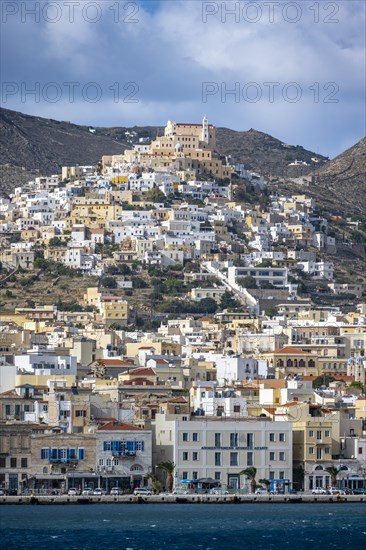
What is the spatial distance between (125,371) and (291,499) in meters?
29.5

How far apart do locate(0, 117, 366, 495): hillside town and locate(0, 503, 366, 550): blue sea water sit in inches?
164

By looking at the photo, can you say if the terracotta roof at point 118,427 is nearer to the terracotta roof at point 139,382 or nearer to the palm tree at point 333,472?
the palm tree at point 333,472

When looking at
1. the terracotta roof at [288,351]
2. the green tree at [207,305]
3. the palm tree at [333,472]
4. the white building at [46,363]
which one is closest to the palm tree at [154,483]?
the palm tree at [333,472]

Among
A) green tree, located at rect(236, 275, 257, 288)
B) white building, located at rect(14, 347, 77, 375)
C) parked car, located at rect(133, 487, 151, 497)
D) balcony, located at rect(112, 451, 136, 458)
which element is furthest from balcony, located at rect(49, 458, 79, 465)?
green tree, located at rect(236, 275, 257, 288)

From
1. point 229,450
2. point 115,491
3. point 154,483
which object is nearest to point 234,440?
point 229,450

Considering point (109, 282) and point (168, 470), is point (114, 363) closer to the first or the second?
point (168, 470)

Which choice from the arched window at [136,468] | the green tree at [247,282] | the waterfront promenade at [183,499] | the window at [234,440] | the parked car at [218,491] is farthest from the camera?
the green tree at [247,282]

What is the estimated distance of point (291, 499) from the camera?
9444 cm

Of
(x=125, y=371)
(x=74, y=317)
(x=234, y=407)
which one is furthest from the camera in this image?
(x=74, y=317)

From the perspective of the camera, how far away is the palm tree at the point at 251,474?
9600 centimetres

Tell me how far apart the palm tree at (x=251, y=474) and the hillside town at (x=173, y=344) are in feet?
0.51

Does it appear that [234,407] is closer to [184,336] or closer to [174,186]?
[184,336]

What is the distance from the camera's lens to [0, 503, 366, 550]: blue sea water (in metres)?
78.9

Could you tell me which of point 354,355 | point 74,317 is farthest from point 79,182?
point 354,355
